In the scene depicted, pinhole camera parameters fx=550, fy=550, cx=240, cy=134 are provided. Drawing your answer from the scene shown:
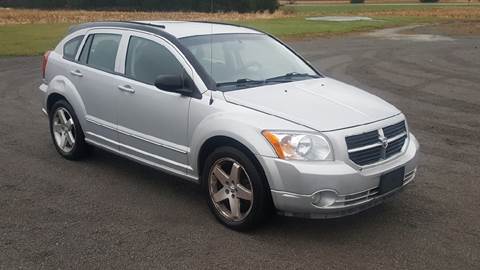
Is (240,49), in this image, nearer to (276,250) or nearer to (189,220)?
(189,220)

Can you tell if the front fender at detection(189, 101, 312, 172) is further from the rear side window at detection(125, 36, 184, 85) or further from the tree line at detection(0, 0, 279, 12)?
the tree line at detection(0, 0, 279, 12)

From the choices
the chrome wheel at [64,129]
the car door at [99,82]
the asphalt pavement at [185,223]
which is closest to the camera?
the asphalt pavement at [185,223]

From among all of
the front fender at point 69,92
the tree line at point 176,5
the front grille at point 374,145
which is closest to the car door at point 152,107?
the front fender at point 69,92

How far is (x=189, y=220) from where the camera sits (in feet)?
15.7

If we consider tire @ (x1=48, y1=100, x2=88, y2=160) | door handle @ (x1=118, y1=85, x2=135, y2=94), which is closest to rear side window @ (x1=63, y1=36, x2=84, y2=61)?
tire @ (x1=48, y1=100, x2=88, y2=160)

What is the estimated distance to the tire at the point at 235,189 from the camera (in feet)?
14.1

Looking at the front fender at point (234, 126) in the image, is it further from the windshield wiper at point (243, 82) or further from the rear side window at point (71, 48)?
the rear side window at point (71, 48)

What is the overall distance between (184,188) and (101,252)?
159 centimetres

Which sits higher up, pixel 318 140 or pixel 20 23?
pixel 318 140

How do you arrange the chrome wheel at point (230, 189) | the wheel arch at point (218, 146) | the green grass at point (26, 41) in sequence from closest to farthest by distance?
the wheel arch at point (218, 146) → the chrome wheel at point (230, 189) → the green grass at point (26, 41)

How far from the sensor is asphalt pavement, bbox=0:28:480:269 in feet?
13.3

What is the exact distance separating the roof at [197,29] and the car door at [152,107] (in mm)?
213

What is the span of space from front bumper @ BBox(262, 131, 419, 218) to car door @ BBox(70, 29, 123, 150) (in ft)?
7.29

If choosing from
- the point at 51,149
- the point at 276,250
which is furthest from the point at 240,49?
the point at 51,149
